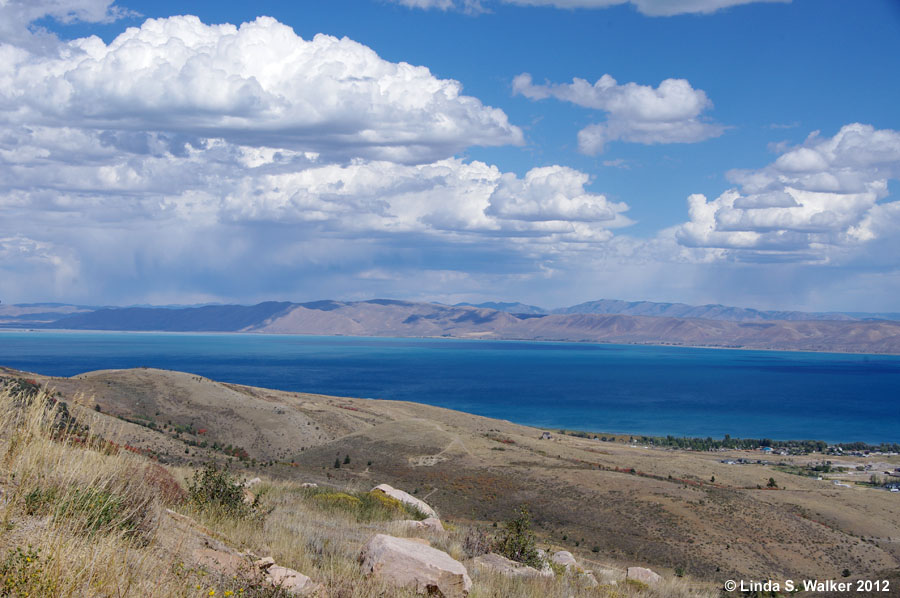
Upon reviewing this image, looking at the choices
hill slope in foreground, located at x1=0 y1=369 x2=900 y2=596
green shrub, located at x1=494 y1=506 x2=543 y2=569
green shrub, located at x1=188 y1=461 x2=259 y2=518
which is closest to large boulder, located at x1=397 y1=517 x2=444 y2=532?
green shrub, located at x1=494 y1=506 x2=543 y2=569

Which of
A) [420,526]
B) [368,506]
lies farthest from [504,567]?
[368,506]

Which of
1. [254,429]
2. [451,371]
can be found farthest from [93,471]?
[451,371]

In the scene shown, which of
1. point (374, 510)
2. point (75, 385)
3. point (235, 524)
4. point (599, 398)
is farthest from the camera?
point (599, 398)

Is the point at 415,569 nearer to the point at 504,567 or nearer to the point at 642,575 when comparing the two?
the point at 504,567

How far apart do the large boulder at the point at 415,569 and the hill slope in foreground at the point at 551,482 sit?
3732mm

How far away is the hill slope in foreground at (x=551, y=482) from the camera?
81.8 ft

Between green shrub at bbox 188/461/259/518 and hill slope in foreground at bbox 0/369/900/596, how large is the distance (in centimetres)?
169

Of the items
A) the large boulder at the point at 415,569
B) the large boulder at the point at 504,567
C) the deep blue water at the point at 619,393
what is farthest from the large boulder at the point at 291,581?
the deep blue water at the point at 619,393

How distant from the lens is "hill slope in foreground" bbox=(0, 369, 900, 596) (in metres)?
24.9

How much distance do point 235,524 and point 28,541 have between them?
457 cm

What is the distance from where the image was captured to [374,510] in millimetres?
14047

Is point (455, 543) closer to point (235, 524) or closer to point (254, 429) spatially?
point (235, 524)

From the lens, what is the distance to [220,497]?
33.7 feet

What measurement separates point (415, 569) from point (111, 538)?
3378mm
